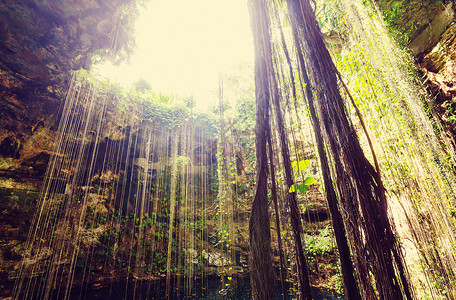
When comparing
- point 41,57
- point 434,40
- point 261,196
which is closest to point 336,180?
point 261,196

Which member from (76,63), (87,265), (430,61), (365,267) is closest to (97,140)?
(76,63)

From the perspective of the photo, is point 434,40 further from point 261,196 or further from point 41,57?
point 41,57

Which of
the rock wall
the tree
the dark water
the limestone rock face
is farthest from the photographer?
the dark water

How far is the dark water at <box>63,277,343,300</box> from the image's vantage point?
4578 mm

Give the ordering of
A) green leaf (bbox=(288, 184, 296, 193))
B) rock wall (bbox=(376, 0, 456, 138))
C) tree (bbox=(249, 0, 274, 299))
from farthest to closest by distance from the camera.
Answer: rock wall (bbox=(376, 0, 456, 138)), green leaf (bbox=(288, 184, 296, 193)), tree (bbox=(249, 0, 274, 299))

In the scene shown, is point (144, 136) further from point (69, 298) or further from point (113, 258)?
point (69, 298)

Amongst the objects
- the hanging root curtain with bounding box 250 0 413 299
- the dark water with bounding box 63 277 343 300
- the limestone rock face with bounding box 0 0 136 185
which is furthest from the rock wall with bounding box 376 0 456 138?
the limestone rock face with bounding box 0 0 136 185

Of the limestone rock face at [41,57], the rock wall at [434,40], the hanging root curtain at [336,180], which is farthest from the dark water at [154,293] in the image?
the hanging root curtain at [336,180]

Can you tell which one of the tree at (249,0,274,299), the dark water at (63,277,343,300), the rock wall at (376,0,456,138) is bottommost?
the dark water at (63,277,343,300)

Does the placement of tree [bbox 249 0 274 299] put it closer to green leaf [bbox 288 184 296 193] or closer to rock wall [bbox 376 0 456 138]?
green leaf [bbox 288 184 296 193]

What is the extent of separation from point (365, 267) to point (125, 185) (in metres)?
6.43

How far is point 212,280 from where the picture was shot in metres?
5.89

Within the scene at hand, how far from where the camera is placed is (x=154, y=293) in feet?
16.4

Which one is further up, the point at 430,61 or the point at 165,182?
the point at 430,61
